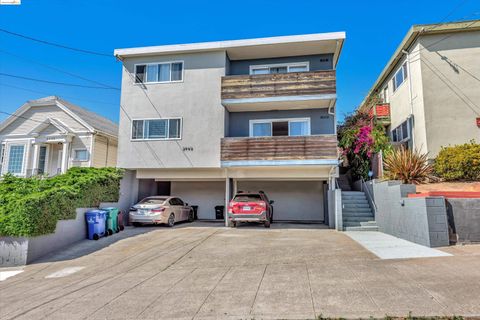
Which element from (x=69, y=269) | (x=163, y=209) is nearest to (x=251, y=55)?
(x=163, y=209)

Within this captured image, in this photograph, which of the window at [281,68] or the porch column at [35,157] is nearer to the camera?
the window at [281,68]

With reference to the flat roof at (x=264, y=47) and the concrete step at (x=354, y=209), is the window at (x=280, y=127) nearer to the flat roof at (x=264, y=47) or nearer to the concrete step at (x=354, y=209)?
the flat roof at (x=264, y=47)

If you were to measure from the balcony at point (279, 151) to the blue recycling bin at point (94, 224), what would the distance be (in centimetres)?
569

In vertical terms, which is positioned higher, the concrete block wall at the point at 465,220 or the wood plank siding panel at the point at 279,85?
the wood plank siding panel at the point at 279,85

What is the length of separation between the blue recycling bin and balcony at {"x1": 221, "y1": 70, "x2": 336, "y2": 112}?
24.3 feet

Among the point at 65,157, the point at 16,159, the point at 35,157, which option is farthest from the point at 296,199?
the point at 16,159

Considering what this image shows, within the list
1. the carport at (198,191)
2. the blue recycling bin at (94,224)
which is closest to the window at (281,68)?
the carport at (198,191)

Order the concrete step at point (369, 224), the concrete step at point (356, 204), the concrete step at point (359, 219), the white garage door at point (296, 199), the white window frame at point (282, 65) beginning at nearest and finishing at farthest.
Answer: the concrete step at point (369, 224) → the concrete step at point (359, 219) → the concrete step at point (356, 204) → the white window frame at point (282, 65) → the white garage door at point (296, 199)

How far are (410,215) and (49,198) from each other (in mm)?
11013

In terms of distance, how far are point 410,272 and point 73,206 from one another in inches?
405

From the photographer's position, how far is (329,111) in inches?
599

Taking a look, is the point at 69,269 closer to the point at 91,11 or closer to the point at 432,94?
the point at 91,11

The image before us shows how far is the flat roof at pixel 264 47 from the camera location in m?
14.5

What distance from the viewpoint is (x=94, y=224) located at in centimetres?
1146
